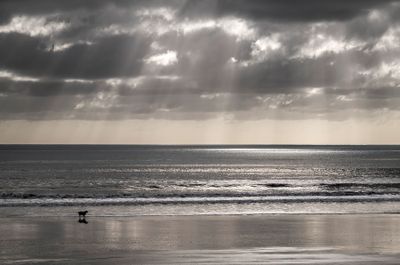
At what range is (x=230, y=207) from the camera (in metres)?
45.0

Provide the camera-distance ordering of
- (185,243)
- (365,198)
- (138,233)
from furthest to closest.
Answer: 1. (365,198)
2. (138,233)
3. (185,243)

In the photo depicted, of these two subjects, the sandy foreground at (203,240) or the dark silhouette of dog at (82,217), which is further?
the dark silhouette of dog at (82,217)

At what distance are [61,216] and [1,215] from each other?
12.6ft

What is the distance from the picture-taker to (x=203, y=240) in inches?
1110

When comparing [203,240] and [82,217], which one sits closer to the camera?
[203,240]

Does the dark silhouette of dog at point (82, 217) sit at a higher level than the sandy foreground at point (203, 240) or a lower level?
higher

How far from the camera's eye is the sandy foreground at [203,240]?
934 inches

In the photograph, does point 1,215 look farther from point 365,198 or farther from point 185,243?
point 365,198

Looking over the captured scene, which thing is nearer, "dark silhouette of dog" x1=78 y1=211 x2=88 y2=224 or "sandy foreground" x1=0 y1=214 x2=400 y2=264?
"sandy foreground" x1=0 y1=214 x2=400 y2=264

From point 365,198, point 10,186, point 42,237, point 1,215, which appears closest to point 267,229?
point 42,237

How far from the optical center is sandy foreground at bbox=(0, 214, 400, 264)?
2372 centimetres

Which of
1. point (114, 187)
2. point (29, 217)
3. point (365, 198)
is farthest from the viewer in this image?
point (114, 187)

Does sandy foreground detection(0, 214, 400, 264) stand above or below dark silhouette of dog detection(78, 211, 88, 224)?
below

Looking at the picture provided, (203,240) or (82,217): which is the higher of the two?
(82,217)
